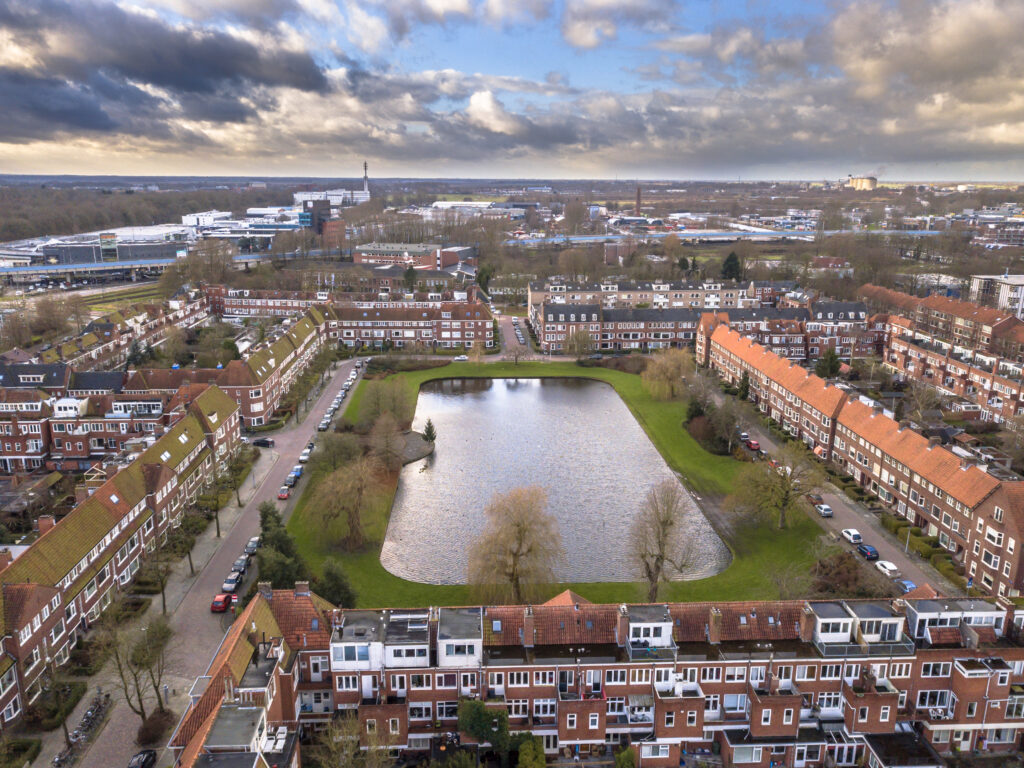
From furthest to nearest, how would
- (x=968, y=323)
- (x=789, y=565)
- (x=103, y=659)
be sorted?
(x=968, y=323)
(x=789, y=565)
(x=103, y=659)

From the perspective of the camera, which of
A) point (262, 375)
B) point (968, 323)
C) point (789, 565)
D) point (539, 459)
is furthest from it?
point (968, 323)

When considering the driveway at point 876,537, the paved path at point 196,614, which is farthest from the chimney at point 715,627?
the paved path at point 196,614

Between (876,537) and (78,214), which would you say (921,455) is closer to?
(876,537)

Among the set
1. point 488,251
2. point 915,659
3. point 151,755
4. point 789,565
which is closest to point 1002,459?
point 789,565

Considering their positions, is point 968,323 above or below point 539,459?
above

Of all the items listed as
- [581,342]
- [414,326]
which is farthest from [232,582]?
[414,326]

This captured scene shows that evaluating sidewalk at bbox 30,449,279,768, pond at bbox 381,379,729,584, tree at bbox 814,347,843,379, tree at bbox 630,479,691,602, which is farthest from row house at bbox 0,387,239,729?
tree at bbox 814,347,843,379

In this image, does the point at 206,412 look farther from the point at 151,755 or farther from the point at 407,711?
the point at 407,711
